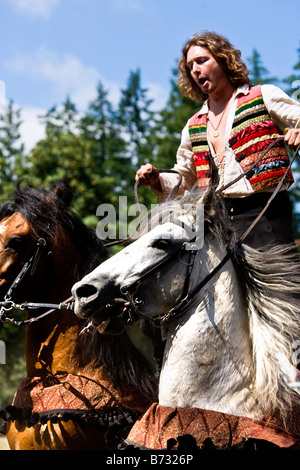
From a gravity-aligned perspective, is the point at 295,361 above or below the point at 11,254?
below

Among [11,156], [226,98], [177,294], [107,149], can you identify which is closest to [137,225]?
[177,294]

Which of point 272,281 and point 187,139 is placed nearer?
point 272,281

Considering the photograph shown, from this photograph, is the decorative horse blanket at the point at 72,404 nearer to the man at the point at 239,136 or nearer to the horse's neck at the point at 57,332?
the horse's neck at the point at 57,332

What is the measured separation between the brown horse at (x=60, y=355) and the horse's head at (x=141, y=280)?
1.04 meters

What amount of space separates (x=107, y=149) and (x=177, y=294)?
31.8 meters

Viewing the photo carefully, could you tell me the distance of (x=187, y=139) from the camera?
14.1ft

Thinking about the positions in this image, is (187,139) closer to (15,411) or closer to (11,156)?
(15,411)

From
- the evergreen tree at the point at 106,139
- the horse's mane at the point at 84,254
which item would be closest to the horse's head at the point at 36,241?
the horse's mane at the point at 84,254

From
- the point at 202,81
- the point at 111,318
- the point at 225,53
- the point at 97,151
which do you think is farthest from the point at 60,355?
the point at 97,151

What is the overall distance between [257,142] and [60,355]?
201cm

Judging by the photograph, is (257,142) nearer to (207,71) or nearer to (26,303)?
(207,71)

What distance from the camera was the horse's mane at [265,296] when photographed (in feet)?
9.91

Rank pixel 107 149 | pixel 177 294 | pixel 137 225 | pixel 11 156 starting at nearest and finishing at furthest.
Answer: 1. pixel 177 294
2. pixel 137 225
3. pixel 11 156
4. pixel 107 149

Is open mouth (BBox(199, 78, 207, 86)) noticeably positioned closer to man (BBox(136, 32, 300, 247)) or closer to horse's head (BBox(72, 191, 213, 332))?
man (BBox(136, 32, 300, 247))
